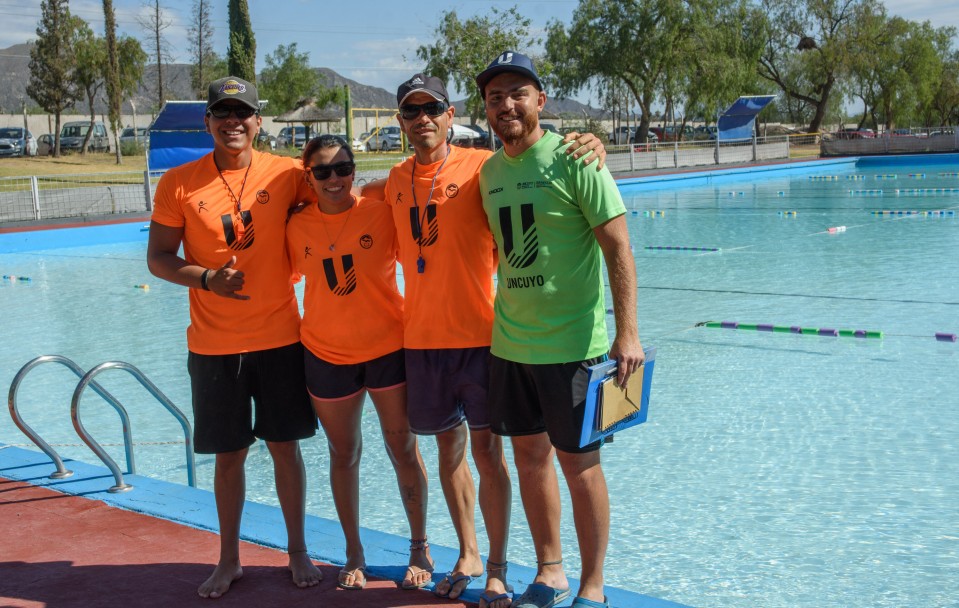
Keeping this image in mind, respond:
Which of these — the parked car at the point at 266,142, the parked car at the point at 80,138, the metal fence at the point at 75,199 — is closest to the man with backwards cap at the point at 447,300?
the metal fence at the point at 75,199

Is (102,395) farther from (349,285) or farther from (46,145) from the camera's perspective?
(46,145)

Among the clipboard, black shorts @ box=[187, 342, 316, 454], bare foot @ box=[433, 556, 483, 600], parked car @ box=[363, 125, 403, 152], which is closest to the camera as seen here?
the clipboard

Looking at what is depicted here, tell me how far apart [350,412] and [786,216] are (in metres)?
17.2

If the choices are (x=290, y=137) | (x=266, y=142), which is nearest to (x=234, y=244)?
(x=266, y=142)

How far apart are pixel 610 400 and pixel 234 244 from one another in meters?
1.44

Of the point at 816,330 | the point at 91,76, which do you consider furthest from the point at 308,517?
the point at 91,76

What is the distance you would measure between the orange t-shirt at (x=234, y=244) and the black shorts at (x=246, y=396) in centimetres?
5

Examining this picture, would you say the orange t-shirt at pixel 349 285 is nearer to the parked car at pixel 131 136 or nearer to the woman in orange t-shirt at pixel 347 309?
the woman in orange t-shirt at pixel 347 309

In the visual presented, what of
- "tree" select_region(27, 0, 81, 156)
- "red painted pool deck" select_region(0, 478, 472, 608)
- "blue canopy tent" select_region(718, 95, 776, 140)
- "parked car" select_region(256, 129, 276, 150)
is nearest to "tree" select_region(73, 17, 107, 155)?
"tree" select_region(27, 0, 81, 156)

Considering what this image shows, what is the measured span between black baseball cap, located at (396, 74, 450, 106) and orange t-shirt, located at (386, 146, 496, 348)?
10.0 inches

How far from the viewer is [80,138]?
136 feet

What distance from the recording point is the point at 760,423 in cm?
644

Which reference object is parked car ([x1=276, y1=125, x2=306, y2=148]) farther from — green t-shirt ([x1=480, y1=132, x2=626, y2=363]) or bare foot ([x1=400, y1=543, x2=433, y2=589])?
green t-shirt ([x1=480, y1=132, x2=626, y2=363])

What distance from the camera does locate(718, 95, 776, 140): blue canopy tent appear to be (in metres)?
35.6
